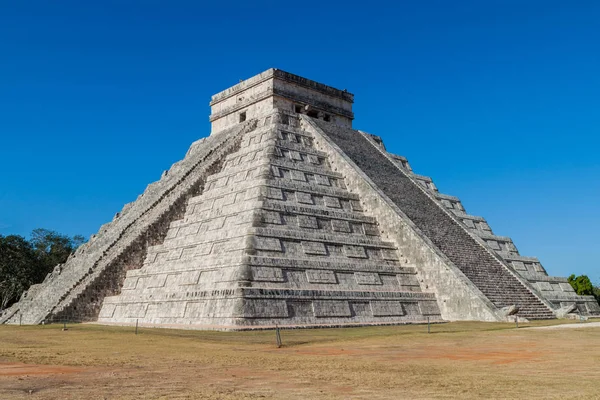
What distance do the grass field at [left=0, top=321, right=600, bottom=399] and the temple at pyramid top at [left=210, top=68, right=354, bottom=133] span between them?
16.5 meters

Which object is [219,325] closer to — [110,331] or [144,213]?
[110,331]

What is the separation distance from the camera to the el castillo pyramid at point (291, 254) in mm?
17016

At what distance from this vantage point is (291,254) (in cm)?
1812

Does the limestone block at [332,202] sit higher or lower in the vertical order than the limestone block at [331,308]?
higher

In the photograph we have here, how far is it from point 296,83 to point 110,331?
1755 centimetres

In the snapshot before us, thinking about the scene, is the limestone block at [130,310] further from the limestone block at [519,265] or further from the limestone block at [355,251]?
the limestone block at [519,265]

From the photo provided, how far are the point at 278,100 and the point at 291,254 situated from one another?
39.7 feet

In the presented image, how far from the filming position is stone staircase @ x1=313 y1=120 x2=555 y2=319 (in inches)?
808

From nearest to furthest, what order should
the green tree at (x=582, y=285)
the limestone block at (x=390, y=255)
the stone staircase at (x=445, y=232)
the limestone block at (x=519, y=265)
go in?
the stone staircase at (x=445, y=232)
the limestone block at (x=390, y=255)
the limestone block at (x=519, y=265)
the green tree at (x=582, y=285)

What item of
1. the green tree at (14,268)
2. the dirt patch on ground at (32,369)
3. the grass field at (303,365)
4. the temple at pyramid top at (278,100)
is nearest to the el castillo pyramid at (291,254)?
the temple at pyramid top at (278,100)

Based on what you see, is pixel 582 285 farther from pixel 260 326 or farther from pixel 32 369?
pixel 32 369

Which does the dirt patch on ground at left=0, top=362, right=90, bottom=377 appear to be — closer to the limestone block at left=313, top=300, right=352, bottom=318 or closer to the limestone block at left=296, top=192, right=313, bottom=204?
the limestone block at left=313, top=300, right=352, bottom=318

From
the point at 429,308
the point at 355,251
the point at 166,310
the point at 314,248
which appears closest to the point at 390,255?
the point at 355,251

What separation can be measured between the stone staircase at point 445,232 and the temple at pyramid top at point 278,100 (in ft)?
4.90
